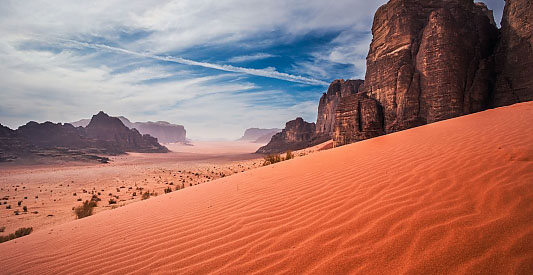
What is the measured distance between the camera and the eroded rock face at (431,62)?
15.3 metres

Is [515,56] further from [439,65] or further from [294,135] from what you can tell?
[294,135]

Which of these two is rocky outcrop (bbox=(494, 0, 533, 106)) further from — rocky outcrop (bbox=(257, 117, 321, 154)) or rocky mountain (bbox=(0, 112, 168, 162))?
rocky mountain (bbox=(0, 112, 168, 162))

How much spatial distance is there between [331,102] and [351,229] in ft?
163

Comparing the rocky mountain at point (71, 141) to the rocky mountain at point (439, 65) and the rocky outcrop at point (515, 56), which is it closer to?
the rocky mountain at point (439, 65)

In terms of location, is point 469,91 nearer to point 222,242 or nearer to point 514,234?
point 514,234

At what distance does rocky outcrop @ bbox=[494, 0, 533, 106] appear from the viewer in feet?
43.6

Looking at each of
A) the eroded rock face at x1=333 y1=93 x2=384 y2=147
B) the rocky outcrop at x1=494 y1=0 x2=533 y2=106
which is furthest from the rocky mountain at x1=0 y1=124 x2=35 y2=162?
the rocky outcrop at x1=494 y1=0 x2=533 y2=106

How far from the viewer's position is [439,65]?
15391 mm

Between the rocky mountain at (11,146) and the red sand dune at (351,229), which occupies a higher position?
the rocky mountain at (11,146)

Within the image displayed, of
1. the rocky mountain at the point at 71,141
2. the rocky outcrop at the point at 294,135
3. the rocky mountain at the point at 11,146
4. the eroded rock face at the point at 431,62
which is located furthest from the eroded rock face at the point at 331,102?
the rocky mountain at the point at 11,146

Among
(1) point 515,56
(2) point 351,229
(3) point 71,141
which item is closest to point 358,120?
(1) point 515,56

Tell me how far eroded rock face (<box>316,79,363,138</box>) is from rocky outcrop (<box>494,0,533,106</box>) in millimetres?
30049

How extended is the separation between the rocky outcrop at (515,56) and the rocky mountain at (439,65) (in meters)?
0.05

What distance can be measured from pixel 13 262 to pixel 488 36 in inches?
1081
